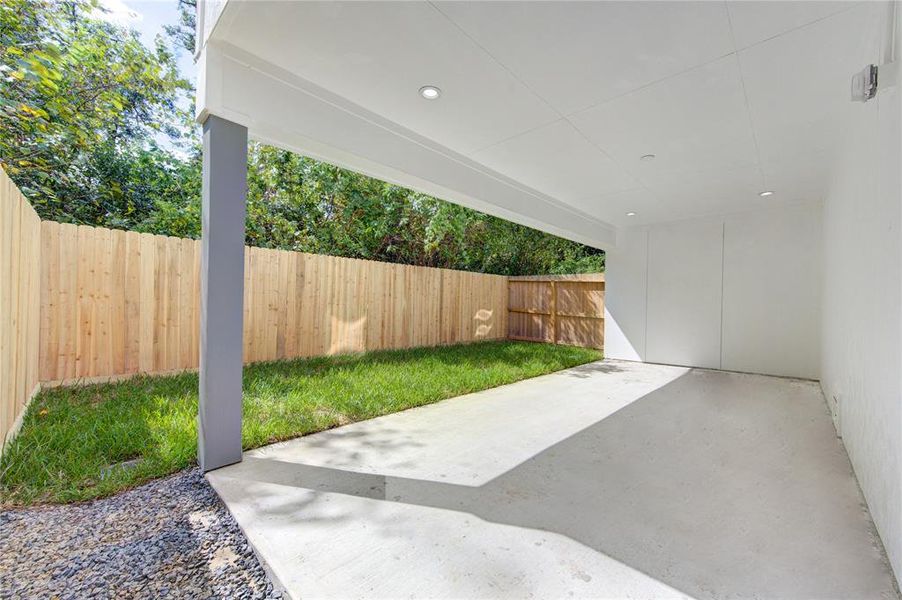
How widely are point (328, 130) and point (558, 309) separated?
698cm

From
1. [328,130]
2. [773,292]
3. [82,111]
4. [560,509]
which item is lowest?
[560,509]

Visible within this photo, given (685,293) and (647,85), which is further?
(685,293)

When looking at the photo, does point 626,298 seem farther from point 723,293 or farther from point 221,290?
point 221,290

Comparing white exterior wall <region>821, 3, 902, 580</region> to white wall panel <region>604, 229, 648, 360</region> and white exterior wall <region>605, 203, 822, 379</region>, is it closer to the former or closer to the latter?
white exterior wall <region>605, 203, 822, 379</region>

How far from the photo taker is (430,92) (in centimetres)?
266

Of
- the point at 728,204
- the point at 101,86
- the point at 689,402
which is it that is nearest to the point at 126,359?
the point at 101,86

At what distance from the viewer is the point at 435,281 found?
7.61 meters

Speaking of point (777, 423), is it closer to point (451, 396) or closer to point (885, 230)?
point (885, 230)

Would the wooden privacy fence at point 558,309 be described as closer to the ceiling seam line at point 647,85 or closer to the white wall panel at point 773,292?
the white wall panel at point 773,292

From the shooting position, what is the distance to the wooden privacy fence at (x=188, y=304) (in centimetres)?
359

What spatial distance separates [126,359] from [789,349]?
8448mm

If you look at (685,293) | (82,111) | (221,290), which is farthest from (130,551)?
(685,293)

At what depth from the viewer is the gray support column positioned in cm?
225

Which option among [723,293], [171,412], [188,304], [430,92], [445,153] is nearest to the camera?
[430,92]
